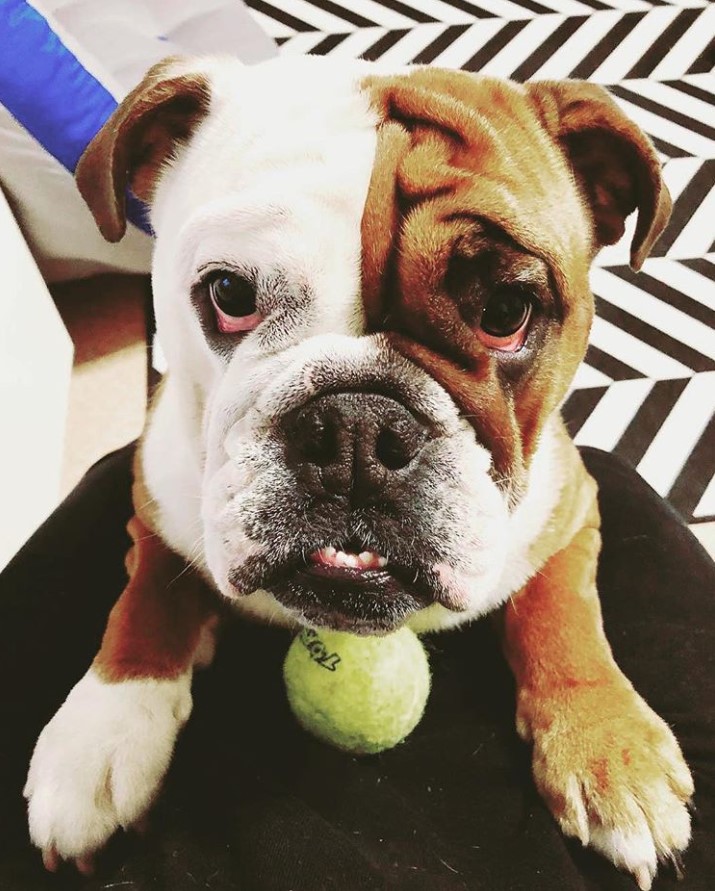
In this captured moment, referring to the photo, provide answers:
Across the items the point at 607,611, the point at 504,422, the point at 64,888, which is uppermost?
the point at 504,422

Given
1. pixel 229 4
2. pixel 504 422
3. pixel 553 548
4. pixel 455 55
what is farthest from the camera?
pixel 455 55

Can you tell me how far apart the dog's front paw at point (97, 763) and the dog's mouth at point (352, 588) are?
0.92 ft

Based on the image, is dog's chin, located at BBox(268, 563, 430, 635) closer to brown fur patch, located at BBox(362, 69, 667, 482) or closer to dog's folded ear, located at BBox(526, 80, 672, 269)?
brown fur patch, located at BBox(362, 69, 667, 482)

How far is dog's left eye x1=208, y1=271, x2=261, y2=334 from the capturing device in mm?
844

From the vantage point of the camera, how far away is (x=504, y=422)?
86cm

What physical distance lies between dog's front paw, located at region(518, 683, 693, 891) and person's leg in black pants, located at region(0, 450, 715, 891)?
1.3 inches

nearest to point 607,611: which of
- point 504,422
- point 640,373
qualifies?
point 504,422

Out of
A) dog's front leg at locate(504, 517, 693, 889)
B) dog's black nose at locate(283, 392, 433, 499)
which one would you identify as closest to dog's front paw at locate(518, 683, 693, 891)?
dog's front leg at locate(504, 517, 693, 889)

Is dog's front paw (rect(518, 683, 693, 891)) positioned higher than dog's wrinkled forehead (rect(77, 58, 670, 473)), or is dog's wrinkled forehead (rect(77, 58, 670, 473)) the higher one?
dog's wrinkled forehead (rect(77, 58, 670, 473))

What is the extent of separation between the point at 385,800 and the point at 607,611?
0.44 meters

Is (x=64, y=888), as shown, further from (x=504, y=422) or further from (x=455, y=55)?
(x=455, y=55)

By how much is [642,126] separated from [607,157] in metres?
1.68

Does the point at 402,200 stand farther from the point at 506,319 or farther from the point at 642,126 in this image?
the point at 642,126

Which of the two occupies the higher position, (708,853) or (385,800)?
(708,853)
